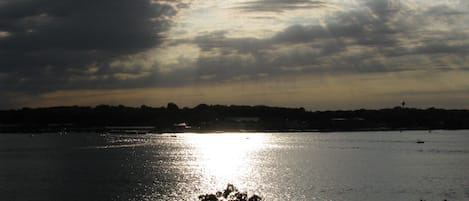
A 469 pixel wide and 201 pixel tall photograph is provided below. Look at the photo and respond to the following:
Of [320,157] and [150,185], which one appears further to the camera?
[320,157]

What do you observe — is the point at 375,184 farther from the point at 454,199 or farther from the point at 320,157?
the point at 320,157

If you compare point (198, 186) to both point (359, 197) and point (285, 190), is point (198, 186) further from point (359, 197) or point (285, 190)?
point (359, 197)

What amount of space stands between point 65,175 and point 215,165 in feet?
106

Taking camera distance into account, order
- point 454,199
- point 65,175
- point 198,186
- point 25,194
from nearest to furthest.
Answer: point 454,199, point 25,194, point 198,186, point 65,175

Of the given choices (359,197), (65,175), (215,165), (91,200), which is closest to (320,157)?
(215,165)

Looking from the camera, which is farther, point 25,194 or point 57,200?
Answer: point 25,194

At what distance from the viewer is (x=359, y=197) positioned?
6519 centimetres

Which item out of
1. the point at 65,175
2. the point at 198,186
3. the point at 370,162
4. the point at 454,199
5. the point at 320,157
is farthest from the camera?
the point at 320,157

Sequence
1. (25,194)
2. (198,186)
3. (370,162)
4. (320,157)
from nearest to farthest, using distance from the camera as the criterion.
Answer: (25,194) → (198,186) → (370,162) → (320,157)

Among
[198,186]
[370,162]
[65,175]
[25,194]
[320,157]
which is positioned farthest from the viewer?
[320,157]

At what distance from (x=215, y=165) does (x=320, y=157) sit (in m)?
27.4

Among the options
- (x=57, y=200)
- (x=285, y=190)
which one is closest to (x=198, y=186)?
(x=285, y=190)

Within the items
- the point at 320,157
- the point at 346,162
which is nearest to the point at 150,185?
the point at 346,162

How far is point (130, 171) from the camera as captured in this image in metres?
100
